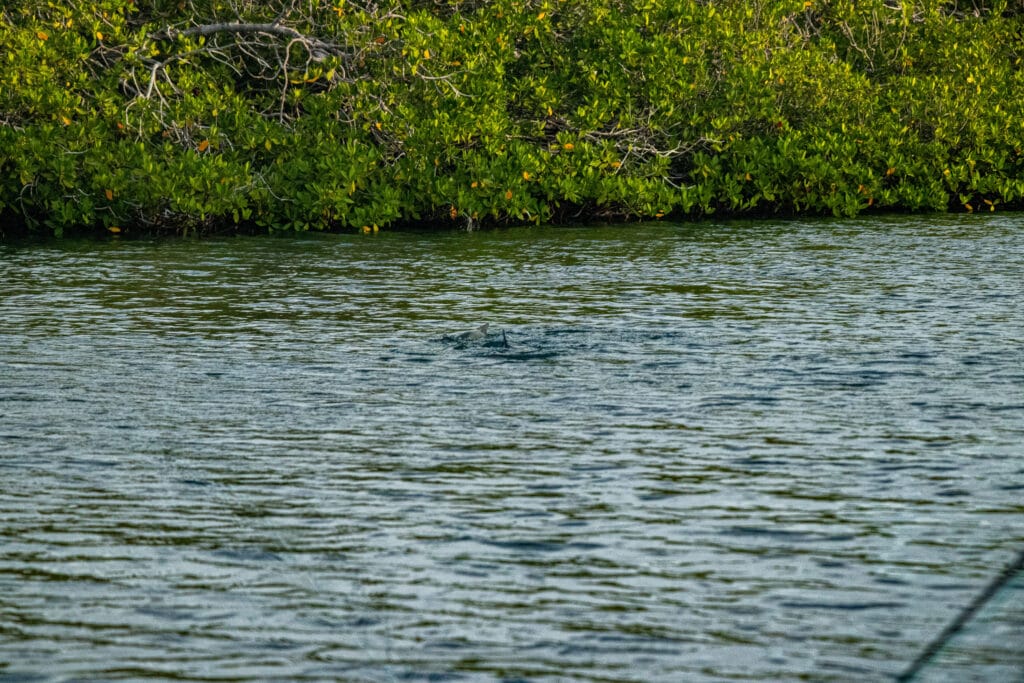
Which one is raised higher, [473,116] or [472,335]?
[473,116]

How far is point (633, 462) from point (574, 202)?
13357mm

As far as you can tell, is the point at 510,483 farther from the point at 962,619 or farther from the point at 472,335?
the point at 472,335

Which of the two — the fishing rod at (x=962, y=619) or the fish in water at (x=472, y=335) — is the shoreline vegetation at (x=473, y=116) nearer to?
the fish in water at (x=472, y=335)

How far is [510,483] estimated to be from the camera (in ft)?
20.0

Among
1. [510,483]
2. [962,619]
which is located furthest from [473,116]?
[962,619]

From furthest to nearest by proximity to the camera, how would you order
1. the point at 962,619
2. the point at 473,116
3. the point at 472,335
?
1. the point at 473,116
2. the point at 472,335
3. the point at 962,619

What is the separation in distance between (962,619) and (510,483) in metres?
2.06

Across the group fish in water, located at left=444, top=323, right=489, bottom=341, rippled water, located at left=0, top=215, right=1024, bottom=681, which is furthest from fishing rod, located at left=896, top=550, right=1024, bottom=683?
fish in water, located at left=444, top=323, right=489, bottom=341

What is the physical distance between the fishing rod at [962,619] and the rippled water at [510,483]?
0.11 ft

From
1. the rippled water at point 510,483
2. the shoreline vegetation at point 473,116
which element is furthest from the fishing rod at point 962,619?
the shoreline vegetation at point 473,116

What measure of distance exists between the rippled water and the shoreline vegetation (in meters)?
5.96

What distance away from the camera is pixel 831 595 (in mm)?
4648

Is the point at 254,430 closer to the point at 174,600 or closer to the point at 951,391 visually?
the point at 174,600

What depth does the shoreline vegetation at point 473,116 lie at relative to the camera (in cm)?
1764
